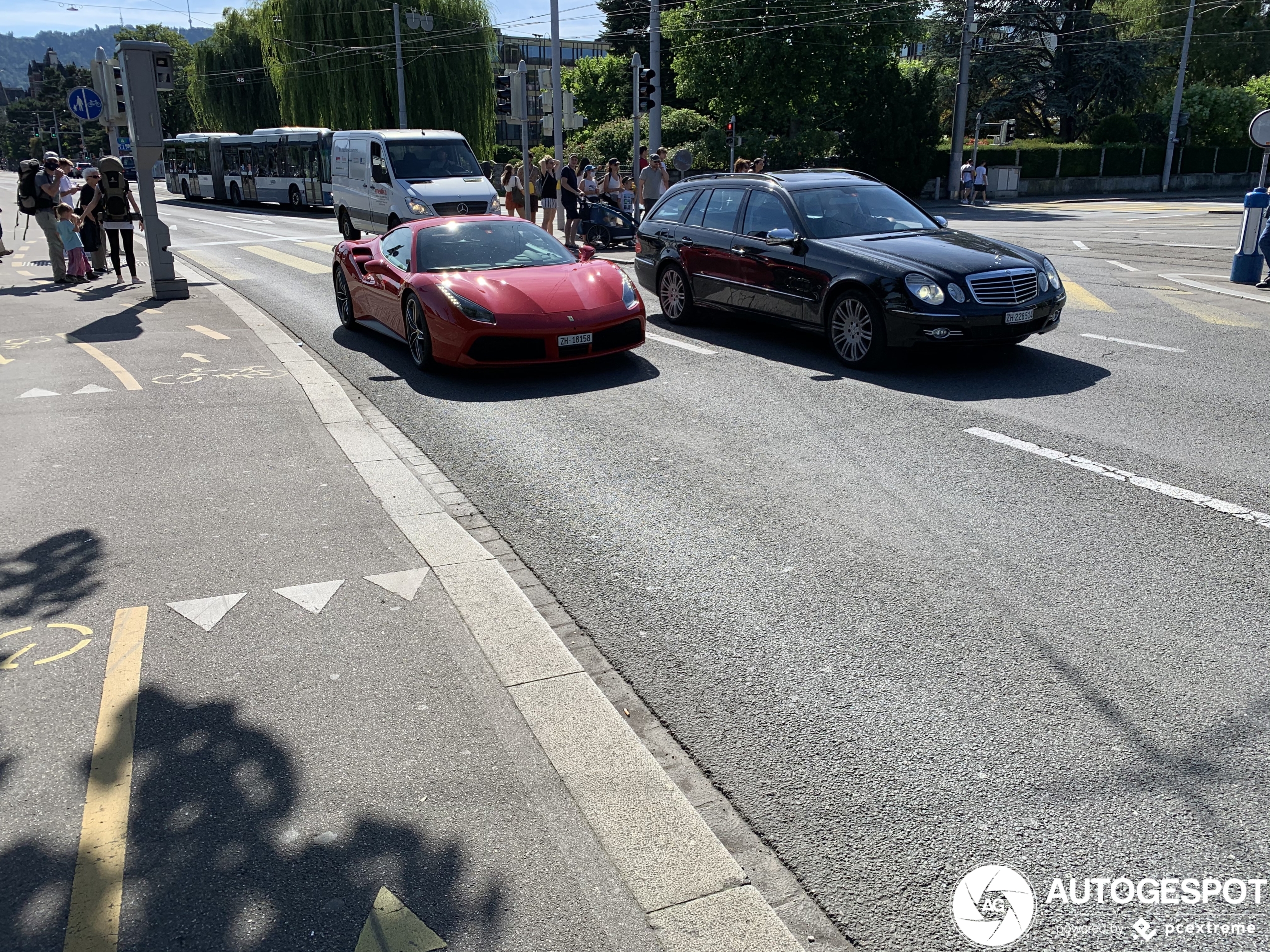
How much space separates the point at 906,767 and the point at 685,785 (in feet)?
2.37

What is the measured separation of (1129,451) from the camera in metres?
6.82

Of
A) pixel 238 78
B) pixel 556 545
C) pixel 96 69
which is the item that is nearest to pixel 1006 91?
pixel 238 78

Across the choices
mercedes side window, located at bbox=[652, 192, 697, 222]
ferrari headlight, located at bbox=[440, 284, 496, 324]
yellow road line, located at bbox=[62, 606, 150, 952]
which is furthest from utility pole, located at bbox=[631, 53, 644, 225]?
yellow road line, located at bbox=[62, 606, 150, 952]

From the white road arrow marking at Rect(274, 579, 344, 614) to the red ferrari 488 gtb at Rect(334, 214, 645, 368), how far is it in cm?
446

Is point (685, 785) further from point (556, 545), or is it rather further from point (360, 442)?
point (360, 442)

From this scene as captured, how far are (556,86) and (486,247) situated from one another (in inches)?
953

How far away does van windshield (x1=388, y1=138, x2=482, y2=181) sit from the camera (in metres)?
22.2

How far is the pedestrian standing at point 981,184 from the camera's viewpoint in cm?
4225

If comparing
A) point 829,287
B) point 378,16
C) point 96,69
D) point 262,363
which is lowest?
point 262,363

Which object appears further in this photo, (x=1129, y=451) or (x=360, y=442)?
(x=360, y=442)

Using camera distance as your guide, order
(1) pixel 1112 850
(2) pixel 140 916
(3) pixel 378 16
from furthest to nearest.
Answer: (3) pixel 378 16 → (1) pixel 1112 850 → (2) pixel 140 916

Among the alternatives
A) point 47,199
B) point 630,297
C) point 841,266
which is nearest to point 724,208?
point 841,266

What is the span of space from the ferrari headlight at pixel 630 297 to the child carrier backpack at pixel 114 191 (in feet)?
33.5

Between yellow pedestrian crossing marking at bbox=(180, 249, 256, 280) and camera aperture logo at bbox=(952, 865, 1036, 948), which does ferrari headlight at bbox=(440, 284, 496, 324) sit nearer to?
camera aperture logo at bbox=(952, 865, 1036, 948)
